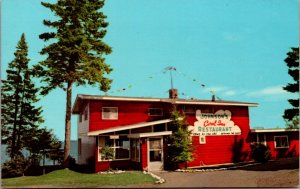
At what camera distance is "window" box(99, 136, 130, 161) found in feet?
82.3

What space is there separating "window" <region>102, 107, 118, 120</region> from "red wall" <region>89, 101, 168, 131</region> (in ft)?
0.87

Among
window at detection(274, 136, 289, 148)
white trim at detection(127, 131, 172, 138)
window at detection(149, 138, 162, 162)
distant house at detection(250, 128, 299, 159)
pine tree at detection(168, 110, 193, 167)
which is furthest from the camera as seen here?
window at detection(274, 136, 289, 148)

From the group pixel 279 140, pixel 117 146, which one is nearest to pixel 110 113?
pixel 117 146

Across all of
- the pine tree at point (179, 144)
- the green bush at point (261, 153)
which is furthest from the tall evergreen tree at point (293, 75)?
the pine tree at point (179, 144)

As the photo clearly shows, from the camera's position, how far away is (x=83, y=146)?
1161 inches

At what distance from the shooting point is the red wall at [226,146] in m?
29.0

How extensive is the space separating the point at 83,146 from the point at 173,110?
30.7ft

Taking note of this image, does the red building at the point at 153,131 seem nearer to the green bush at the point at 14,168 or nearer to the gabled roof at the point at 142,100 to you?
the gabled roof at the point at 142,100

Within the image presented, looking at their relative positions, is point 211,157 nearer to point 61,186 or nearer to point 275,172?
point 275,172

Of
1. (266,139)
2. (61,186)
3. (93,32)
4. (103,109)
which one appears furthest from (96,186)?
(266,139)

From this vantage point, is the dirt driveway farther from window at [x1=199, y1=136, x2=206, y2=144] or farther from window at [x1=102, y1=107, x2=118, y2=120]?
window at [x1=102, y1=107, x2=118, y2=120]

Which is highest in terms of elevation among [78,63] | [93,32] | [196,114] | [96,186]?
[93,32]

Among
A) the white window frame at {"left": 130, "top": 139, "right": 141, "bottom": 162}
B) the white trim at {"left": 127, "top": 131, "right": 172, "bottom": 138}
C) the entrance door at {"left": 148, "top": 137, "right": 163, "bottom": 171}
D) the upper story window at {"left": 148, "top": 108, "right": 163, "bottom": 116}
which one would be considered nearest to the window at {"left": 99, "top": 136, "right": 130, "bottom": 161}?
the white window frame at {"left": 130, "top": 139, "right": 141, "bottom": 162}

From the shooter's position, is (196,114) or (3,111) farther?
(3,111)
